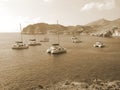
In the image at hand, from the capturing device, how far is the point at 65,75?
113 feet

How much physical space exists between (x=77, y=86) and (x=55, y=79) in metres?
7.27

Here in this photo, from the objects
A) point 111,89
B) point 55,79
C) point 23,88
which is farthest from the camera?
point 55,79

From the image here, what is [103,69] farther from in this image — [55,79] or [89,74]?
[55,79]

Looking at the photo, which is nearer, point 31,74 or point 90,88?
point 90,88

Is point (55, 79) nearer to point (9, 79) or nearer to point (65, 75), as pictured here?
point (65, 75)

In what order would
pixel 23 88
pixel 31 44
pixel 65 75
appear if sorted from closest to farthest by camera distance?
pixel 23 88, pixel 65 75, pixel 31 44

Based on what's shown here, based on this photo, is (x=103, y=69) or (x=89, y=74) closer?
(x=89, y=74)

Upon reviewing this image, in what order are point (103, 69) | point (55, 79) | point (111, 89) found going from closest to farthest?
point (111, 89) < point (55, 79) < point (103, 69)

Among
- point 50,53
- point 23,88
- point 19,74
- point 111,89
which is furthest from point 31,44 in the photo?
point 111,89

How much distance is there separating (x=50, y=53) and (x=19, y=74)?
3221cm

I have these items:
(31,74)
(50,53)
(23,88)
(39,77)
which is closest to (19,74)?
(31,74)

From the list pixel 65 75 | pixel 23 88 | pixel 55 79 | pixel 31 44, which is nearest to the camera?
pixel 23 88

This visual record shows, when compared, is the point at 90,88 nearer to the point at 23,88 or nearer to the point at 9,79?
the point at 23,88

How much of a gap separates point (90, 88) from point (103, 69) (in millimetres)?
15812
